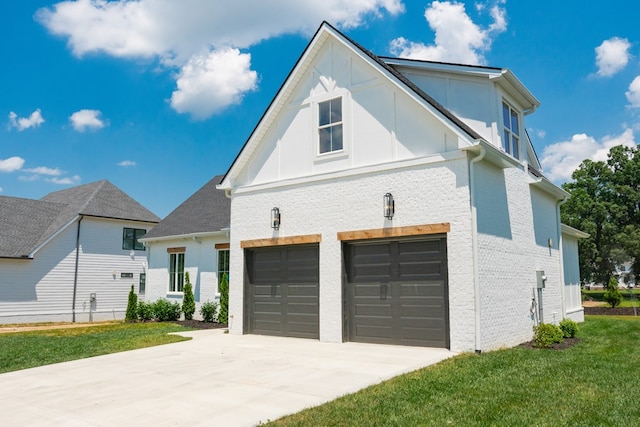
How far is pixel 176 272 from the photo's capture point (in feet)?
71.4

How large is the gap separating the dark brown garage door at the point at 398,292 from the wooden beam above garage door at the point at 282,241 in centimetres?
102

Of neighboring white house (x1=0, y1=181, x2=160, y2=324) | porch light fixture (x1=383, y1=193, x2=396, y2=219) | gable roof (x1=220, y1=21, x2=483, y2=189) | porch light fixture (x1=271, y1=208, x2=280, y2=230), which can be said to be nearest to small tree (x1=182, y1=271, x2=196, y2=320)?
gable roof (x1=220, y1=21, x2=483, y2=189)

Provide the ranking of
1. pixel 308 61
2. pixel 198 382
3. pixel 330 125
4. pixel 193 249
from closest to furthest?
1. pixel 198 382
2. pixel 330 125
3. pixel 308 61
4. pixel 193 249

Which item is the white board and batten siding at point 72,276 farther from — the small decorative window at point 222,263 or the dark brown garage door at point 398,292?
the dark brown garage door at point 398,292

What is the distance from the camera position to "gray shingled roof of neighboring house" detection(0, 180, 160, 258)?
2431 cm

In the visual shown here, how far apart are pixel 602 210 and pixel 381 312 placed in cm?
4060

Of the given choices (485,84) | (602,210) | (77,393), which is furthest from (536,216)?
(602,210)

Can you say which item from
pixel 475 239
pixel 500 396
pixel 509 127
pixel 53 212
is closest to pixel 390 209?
pixel 475 239

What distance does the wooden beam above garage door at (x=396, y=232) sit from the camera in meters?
10.8

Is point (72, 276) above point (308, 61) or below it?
below

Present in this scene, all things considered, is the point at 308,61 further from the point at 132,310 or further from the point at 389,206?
the point at 132,310

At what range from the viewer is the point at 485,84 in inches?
490

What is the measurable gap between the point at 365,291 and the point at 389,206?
2178 mm

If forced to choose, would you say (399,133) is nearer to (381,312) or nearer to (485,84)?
(485,84)
